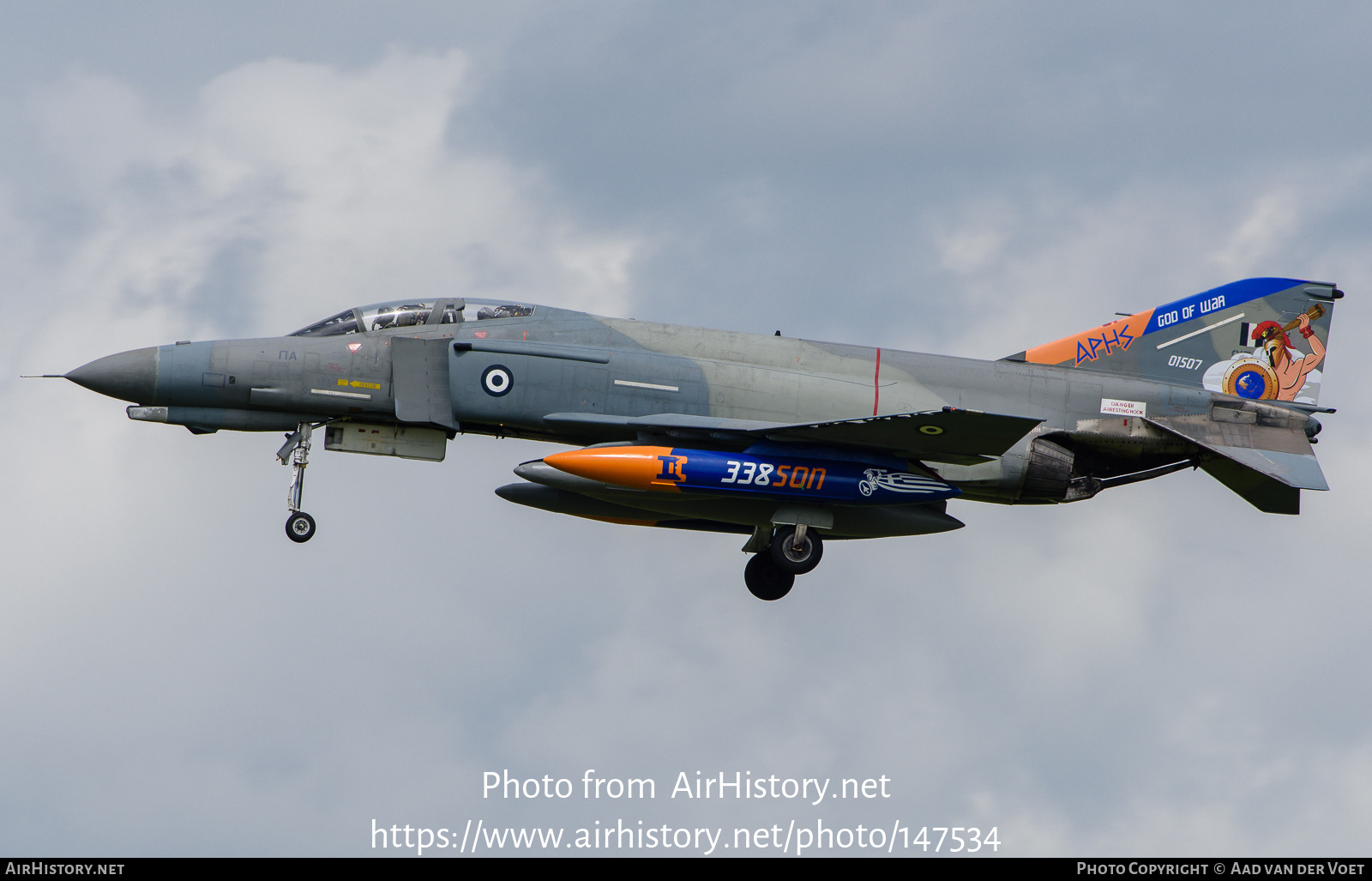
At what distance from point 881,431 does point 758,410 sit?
193cm

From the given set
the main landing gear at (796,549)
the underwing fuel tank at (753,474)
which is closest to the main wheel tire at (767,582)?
the main landing gear at (796,549)

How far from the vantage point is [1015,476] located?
20.8m

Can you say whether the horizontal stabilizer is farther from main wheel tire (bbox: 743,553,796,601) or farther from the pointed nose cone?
the pointed nose cone

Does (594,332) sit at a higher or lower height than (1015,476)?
higher

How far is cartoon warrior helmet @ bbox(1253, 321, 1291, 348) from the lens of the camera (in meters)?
22.2

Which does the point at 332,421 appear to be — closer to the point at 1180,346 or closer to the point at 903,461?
the point at 903,461

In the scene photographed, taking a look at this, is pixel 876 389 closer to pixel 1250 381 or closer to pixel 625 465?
pixel 625 465

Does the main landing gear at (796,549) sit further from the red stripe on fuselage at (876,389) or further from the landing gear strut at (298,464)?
the landing gear strut at (298,464)

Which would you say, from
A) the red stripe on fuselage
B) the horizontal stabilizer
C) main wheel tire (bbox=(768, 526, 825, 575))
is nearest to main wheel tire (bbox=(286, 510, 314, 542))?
main wheel tire (bbox=(768, 526, 825, 575))

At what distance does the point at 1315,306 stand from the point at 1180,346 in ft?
7.37

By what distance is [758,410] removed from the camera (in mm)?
20156

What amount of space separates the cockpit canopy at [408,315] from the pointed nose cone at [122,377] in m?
1.87

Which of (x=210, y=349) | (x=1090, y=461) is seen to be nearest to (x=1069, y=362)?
(x=1090, y=461)

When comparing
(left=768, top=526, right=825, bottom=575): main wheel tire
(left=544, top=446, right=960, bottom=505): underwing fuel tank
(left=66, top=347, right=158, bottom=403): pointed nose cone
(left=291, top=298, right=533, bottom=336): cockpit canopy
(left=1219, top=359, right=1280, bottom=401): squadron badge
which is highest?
(left=291, top=298, right=533, bottom=336): cockpit canopy
